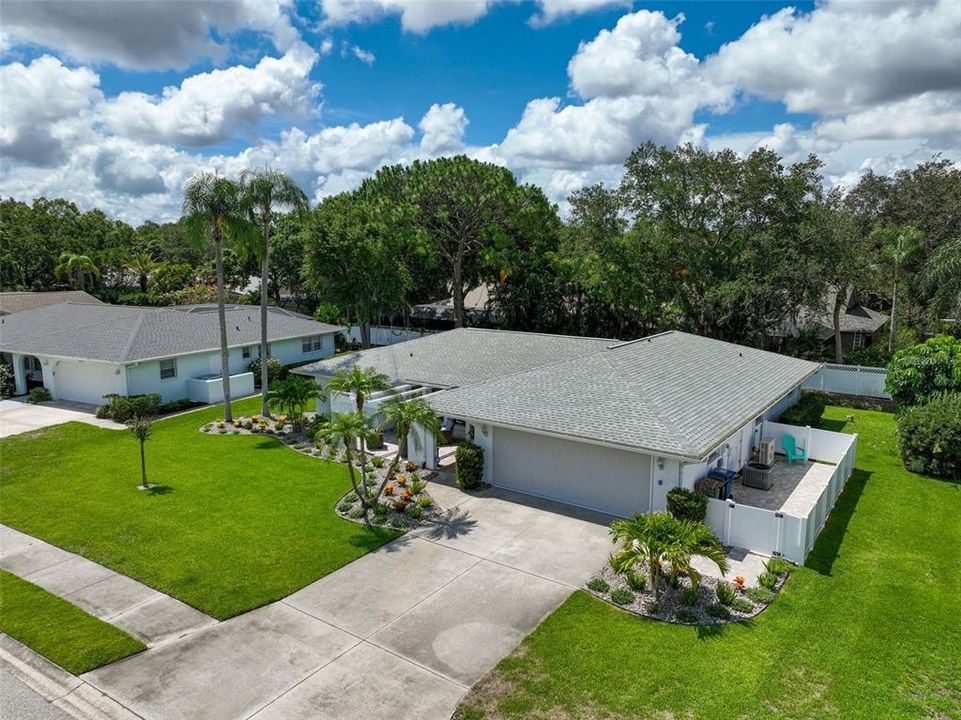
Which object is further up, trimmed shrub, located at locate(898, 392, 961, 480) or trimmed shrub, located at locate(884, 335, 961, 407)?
trimmed shrub, located at locate(884, 335, 961, 407)

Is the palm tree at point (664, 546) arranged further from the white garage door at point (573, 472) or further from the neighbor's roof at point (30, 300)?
the neighbor's roof at point (30, 300)

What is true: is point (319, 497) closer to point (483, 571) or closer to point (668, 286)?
point (483, 571)

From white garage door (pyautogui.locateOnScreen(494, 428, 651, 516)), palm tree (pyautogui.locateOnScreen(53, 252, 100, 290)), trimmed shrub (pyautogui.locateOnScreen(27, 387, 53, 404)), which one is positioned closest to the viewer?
white garage door (pyautogui.locateOnScreen(494, 428, 651, 516))

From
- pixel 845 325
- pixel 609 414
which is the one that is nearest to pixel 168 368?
pixel 609 414

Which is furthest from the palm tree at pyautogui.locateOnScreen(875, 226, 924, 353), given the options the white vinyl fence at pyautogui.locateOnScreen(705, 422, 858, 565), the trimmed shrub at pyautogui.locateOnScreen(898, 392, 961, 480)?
the white vinyl fence at pyautogui.locateOnScreen(705, 422, 858, 565)

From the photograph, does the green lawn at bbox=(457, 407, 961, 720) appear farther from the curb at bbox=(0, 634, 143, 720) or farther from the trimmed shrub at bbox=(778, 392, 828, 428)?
the trimmed shrub at bbox=(778, 392, 828, 428)

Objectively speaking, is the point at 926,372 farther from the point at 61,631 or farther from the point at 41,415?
the point at 41,415

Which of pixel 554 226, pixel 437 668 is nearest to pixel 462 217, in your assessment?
pixel 554 226
